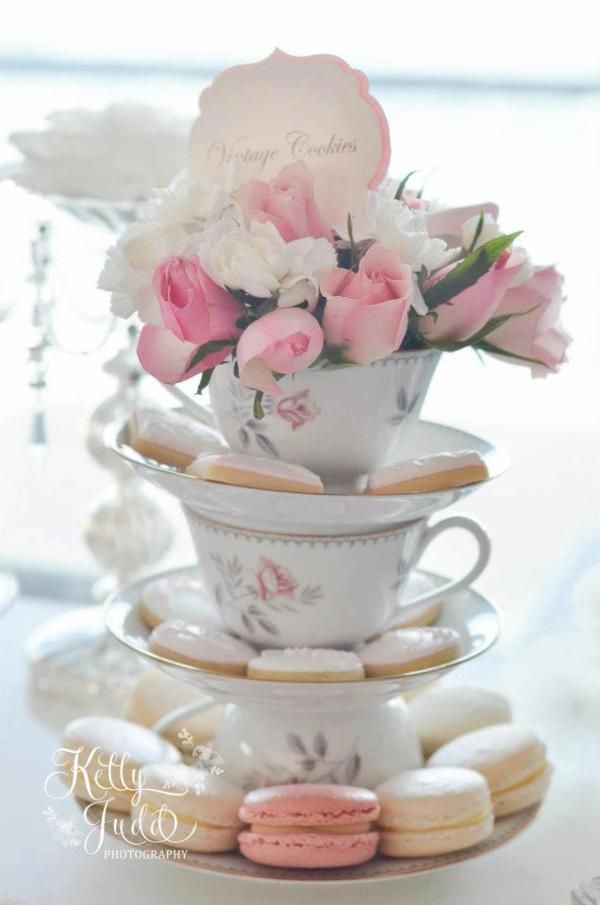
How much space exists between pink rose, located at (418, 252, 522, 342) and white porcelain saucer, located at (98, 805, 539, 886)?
→ 340mm

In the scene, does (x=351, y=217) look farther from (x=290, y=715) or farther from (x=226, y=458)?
(x=290, y=715)

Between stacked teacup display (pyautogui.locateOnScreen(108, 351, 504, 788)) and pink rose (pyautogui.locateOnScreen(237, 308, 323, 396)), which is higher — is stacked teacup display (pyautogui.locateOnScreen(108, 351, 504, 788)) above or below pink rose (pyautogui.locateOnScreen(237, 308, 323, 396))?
below

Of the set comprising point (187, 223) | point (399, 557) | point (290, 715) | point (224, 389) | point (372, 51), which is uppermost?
point (372, 51)

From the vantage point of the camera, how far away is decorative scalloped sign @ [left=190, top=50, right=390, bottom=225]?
0.81 m

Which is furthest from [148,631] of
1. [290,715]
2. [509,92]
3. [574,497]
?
[509,92]

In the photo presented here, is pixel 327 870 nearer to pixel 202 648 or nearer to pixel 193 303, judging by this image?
pixel 202 648

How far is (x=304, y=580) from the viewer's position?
84cm

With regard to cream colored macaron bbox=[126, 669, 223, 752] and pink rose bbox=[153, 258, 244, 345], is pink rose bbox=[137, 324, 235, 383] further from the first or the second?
cream colored macaron bbox=[126, 669, 223, 752]

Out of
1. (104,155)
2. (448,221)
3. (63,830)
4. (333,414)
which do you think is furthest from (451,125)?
(63,830)

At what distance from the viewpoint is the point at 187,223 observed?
0.80 meters

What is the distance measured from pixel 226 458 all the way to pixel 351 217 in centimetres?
17

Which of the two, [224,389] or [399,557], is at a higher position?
[224,389]

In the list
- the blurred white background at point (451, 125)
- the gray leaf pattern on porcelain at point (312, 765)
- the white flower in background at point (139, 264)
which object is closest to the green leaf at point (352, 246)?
the white flower in background at point (139, 264)

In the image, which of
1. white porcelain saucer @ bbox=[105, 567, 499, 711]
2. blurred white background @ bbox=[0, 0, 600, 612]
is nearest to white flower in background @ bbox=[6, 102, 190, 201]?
white porcelain saucer @ bbox=[105, 567, 499, 711]
